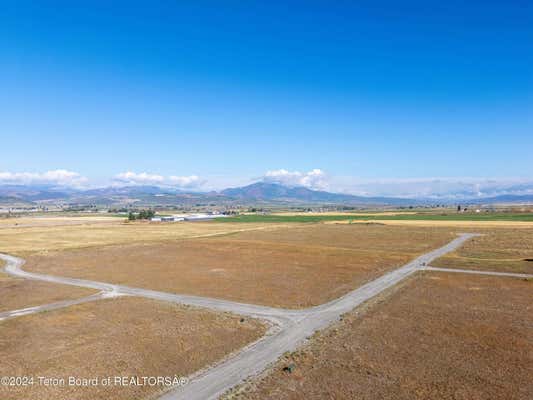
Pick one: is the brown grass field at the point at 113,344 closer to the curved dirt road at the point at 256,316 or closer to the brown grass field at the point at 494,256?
the curved dirt road at the point at 256,316

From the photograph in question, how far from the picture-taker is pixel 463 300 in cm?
3272

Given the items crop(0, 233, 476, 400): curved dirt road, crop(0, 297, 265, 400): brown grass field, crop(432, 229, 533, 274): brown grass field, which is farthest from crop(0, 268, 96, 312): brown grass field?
crop(432, 229, 533, 274): brown grass field

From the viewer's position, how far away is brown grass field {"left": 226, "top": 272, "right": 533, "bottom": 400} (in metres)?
17.0

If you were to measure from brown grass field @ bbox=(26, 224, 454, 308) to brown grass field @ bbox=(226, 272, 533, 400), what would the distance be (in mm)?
8631

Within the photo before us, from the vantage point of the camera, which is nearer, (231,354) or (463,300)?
(231,354)

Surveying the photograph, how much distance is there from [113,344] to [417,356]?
66.2 ft

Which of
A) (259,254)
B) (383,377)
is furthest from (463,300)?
(259,254)

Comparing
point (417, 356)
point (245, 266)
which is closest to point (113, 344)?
point (417, 356)

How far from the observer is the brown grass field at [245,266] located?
124 ft

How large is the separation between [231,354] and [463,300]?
81.2 ft

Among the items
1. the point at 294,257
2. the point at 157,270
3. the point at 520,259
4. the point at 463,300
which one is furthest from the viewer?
the point at 294,257

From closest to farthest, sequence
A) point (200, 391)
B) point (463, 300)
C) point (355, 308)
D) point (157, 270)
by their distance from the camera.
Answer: point (200, 391) → point (355, 308) → point (463, 300) → point (157, 270)

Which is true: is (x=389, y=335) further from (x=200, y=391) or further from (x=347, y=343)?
(x=200, y=391)

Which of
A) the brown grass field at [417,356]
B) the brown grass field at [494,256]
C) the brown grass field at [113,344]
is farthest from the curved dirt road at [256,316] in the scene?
the brown grass field at [494,256]
